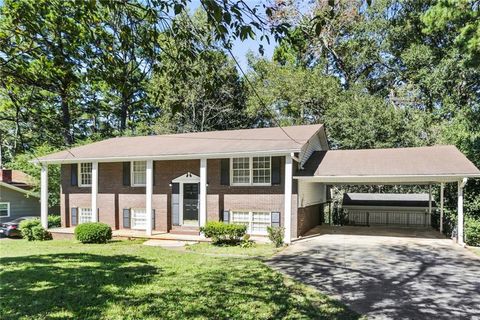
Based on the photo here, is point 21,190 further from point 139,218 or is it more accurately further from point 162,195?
point 162,195

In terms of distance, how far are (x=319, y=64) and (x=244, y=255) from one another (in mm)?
23086

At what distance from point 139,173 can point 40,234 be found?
5753 millimetres

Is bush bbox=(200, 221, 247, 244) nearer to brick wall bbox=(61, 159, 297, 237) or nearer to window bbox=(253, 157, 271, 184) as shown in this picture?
brick wall bbox=(61, 159, 297, 237)

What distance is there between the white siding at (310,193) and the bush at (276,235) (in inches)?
74.0

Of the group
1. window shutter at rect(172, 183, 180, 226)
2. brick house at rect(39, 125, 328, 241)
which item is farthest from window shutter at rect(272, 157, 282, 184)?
window shutter at rect(172, 183, 180, 226)

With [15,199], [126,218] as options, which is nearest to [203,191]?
[126,218]

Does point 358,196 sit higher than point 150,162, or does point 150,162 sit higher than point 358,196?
point 150,162

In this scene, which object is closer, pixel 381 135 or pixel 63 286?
pixel 63 286

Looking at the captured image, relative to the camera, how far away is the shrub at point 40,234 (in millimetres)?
18328

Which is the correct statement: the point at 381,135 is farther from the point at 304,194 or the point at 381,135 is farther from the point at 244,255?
the point at 244,255

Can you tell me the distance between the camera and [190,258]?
1155cm

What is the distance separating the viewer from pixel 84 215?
791 inches

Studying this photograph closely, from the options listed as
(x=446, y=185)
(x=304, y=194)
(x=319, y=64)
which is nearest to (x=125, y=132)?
(x=319, y=64)

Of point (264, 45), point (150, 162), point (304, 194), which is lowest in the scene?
point (304, 194)
